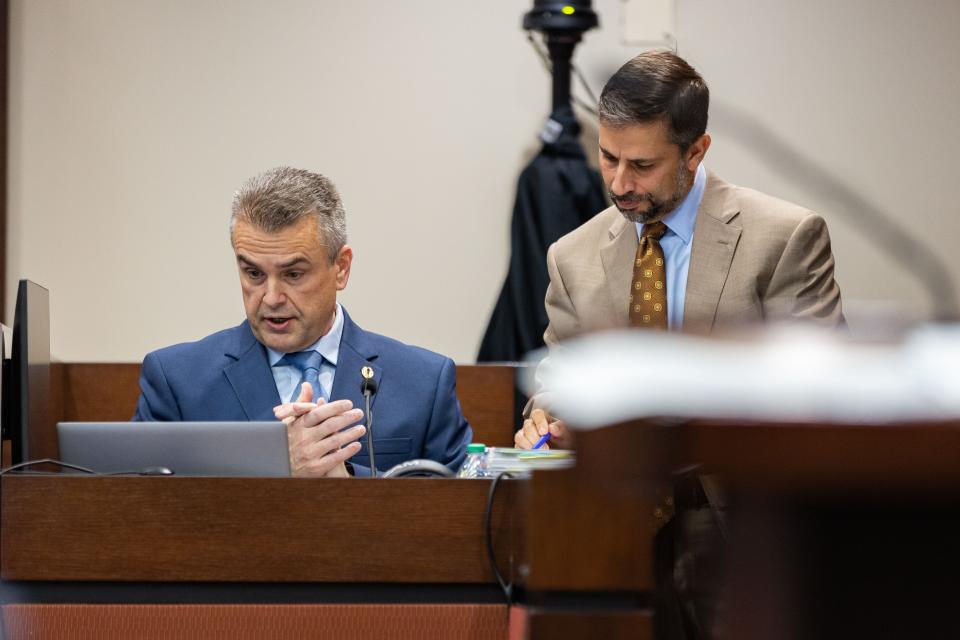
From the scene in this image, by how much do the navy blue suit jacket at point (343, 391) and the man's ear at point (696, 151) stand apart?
67 cm

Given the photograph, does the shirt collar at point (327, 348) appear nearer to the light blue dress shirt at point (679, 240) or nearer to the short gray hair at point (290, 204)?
the short gray hair at point (290, 204)

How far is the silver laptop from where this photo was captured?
1.85 m

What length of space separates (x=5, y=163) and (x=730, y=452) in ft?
15.2

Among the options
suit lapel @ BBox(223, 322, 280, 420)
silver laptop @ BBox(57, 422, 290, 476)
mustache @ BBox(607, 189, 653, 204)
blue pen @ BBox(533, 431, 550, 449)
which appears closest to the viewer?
silver laptop @ BBox(57, 422, 290, 476)

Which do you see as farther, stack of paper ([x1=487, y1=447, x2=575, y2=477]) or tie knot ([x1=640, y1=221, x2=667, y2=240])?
tie knot ([x1=640, y1=221, x2=667, y2=240])

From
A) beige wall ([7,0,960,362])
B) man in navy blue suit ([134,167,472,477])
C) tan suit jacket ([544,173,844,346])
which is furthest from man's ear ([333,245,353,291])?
beige wall ([7,0,960,362])

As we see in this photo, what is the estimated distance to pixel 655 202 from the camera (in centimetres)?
264

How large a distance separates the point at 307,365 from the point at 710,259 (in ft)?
2.82

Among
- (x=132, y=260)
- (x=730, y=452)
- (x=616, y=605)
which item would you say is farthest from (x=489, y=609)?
(x=132, y=260)

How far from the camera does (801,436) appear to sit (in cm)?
42

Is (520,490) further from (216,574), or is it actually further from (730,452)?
(730,452)

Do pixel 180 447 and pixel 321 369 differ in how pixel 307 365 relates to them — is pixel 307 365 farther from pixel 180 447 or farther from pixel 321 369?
pixel 180 447

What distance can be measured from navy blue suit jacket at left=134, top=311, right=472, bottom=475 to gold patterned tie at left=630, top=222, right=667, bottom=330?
418 mm

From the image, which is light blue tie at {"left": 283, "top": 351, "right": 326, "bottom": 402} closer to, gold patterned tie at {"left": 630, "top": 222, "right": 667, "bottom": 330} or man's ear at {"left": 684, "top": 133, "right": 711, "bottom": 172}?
gold patterned tie at {"left": 630, "top": 222, "right": 667, "bottom": 330}
